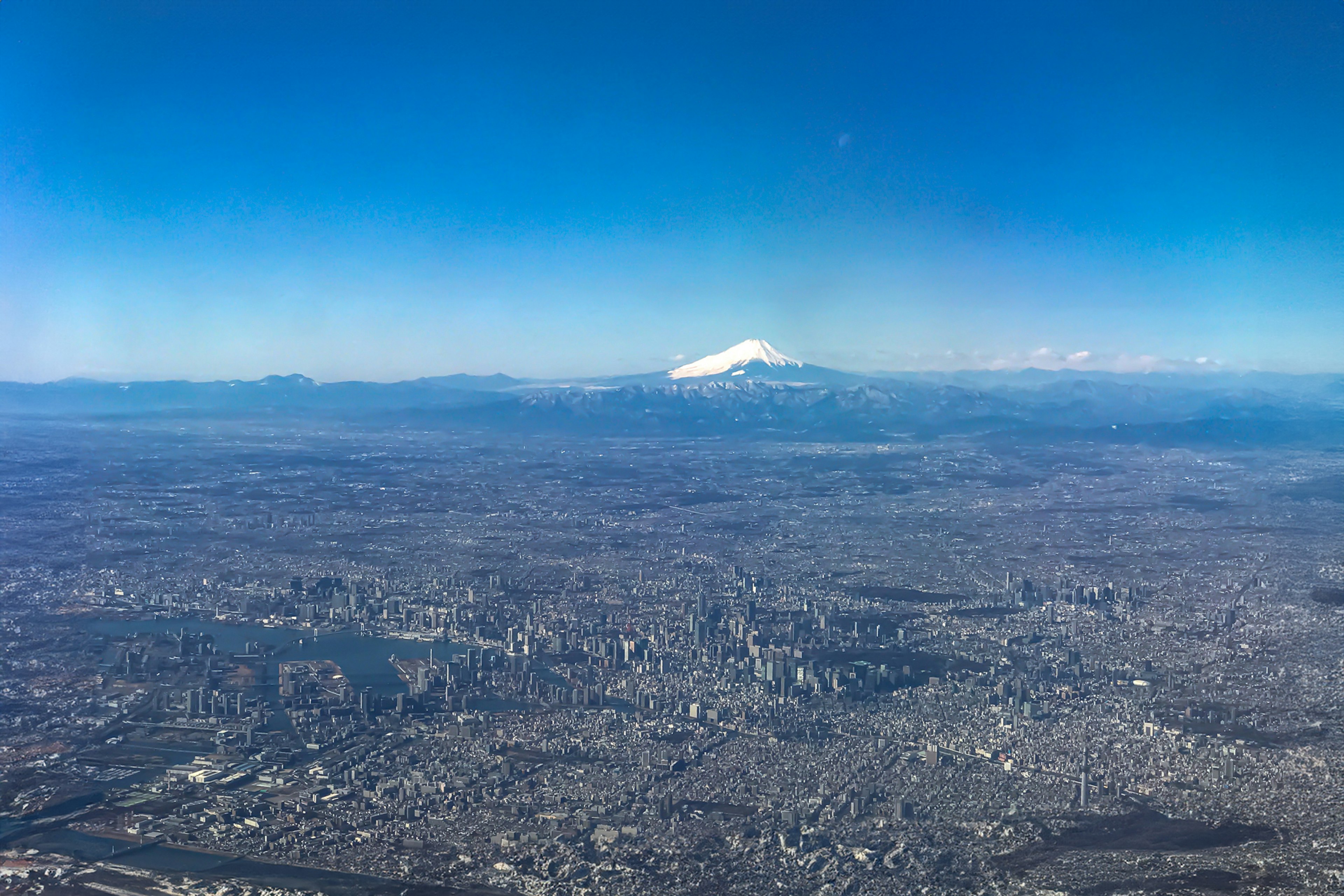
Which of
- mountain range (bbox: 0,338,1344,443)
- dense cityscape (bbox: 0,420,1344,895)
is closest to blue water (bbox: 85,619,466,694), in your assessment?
dense cityscape (bbox: 0,420,1344,895)

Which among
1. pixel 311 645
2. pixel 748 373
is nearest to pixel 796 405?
pixel 748 373

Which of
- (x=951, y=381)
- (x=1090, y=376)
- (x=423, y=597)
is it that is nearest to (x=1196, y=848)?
(x=423, y=597)

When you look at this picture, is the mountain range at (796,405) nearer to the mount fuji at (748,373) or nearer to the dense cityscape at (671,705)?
the mount fuji at (748,373)

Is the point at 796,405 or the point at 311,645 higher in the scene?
the point at 796,405

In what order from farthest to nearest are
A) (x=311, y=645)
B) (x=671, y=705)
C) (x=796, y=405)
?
1. (x=796, y=405)
2. (x=311, y=645)
3. (x=671, y=705)

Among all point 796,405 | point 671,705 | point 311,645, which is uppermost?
point 796,405

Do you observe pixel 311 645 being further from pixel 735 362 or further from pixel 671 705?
pixel 735 362

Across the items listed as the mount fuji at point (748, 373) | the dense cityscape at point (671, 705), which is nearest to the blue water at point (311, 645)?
the dense cityscape at point (671, 705)
